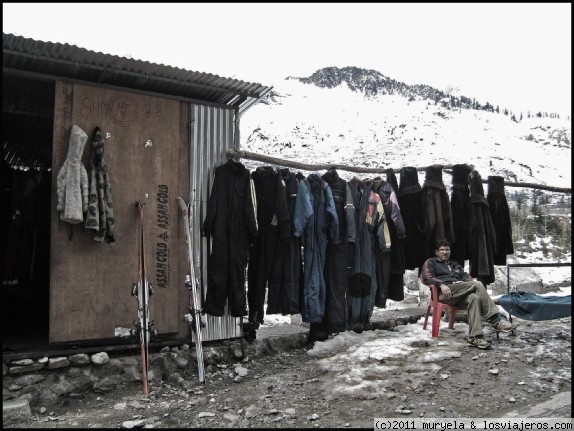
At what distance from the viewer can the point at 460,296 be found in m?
6.37

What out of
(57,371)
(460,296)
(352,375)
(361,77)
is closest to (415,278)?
(460,296)

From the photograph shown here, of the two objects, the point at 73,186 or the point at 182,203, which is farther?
the point at 182,203

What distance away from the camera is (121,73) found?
5.16 metres

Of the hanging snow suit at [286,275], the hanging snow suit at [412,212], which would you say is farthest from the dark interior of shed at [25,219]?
the hanging snow suit at [412,212]

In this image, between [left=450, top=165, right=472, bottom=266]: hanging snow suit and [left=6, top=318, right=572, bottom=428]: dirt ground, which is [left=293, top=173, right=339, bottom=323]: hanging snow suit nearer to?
[left=6, top=318, right=572, bottom=428]: dirt ground

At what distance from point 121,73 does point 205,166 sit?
56.2 inches

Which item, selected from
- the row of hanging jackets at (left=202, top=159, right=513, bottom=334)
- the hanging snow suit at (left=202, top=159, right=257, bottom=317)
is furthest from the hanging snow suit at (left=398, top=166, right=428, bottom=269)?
the hanging snow suit at (left=202, top=159, right=257, bottom=317)

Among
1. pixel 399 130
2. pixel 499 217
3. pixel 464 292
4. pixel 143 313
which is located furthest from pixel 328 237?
pixel 399 130

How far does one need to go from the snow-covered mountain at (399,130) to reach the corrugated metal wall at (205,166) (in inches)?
691

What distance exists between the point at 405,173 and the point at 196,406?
4.19 meters

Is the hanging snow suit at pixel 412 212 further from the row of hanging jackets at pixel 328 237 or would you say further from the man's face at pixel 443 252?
the man's face at pixel 443 252

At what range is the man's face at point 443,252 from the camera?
21.3 ft

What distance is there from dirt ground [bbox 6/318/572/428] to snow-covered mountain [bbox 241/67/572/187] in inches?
714

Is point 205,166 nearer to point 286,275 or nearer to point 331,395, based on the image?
point 286,275
